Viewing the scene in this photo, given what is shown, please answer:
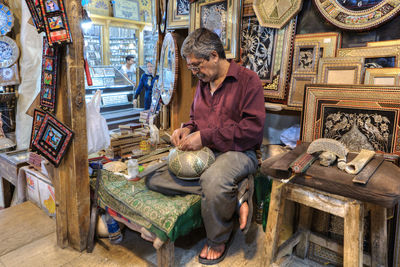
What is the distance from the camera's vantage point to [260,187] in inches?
94.9

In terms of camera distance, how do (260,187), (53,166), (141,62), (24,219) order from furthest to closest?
(141,62), (24,219), (260,187), (53,166)

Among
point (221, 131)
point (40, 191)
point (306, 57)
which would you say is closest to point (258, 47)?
point (306, 57)

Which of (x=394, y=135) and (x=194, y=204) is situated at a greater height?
(x=394, y=135)

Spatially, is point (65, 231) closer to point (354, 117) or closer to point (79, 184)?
point (79, 184)

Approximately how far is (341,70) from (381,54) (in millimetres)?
271

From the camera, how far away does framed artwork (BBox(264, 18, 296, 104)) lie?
8.31 ft

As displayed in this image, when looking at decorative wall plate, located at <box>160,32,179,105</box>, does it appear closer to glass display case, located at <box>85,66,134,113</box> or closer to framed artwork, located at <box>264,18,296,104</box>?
framed artwork, located at <box>264,18,296,104</box>

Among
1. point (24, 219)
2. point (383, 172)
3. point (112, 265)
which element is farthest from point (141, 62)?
point (383, 172)

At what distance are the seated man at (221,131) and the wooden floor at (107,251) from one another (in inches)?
7.2

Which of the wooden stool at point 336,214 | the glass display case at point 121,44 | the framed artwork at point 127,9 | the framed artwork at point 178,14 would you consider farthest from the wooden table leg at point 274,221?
the glass display case at point 121,44

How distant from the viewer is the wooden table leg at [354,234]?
4.50ft

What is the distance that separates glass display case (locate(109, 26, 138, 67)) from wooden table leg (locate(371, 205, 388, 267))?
932 cm

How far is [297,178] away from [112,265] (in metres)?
1.41

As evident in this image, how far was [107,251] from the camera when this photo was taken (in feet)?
7.13
